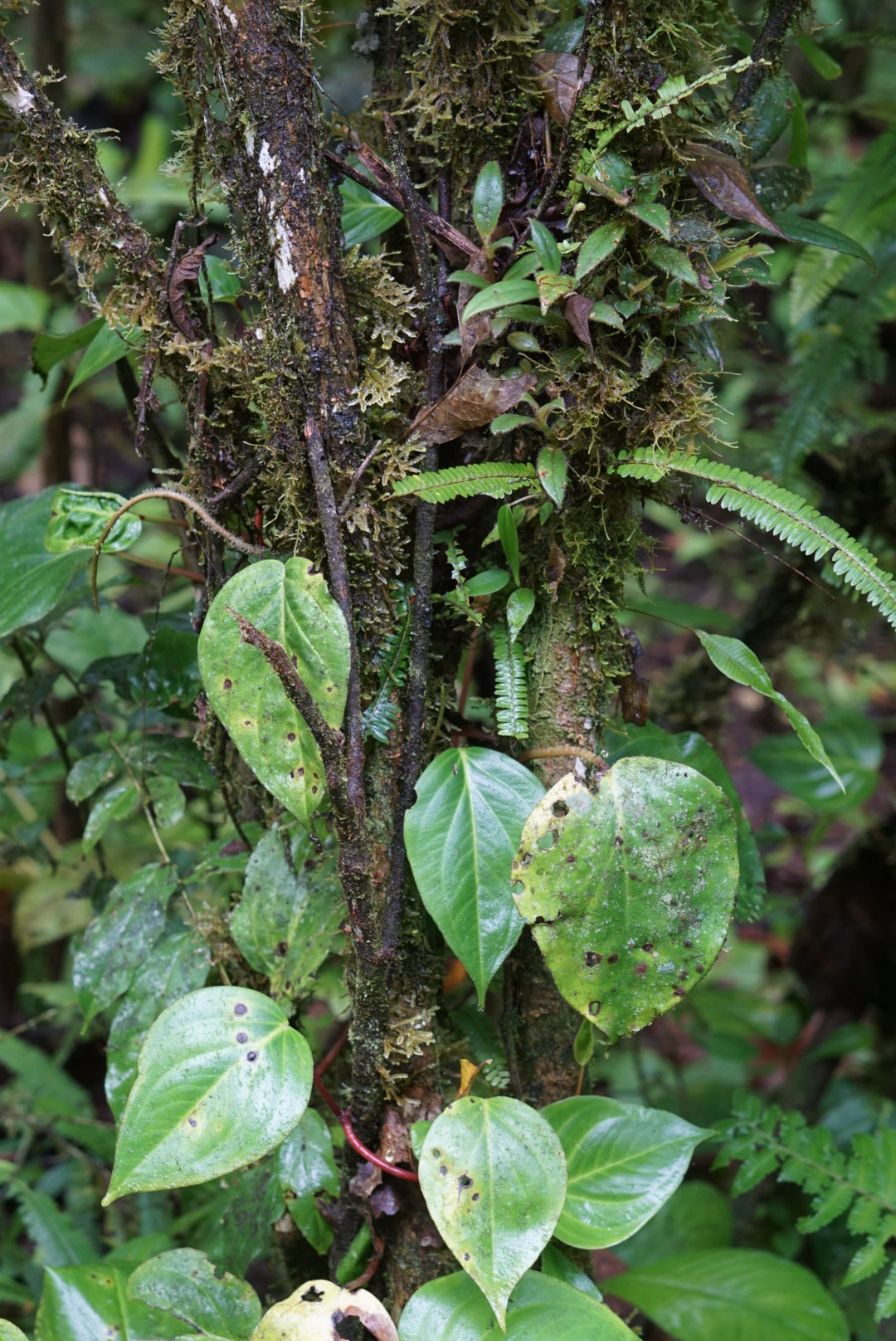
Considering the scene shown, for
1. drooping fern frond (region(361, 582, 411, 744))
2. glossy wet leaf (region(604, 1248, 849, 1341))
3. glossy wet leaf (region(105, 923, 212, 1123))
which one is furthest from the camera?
glossy wet leaf (region(604, 1248, 849, 1341))

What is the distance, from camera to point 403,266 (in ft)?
2.95

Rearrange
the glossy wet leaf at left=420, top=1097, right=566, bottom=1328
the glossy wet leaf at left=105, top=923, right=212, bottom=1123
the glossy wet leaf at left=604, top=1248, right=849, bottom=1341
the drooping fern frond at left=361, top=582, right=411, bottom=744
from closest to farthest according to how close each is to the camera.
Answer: the glossy wet leaf at left=420, top=1097, right=566, bottom=1328 → the drooping fern frond at left=361, top=582, right=411, bottom=744 → the glossy wet leaf at left=105, top=923, right=212, bottom=1123 → the glossy wet leaf at left=604, top=1248, right=849, bottom=1341

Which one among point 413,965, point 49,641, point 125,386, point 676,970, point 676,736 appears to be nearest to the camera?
point 676,970

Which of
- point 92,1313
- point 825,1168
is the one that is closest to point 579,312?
point 92,1313

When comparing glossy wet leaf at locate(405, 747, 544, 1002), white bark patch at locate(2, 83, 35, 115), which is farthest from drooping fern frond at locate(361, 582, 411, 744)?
white bark patch at locate(2, 83, 35, 115)

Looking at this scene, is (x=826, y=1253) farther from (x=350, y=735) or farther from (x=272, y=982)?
(x=350, y=735)

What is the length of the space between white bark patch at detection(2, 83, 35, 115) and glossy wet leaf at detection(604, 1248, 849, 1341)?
145 centimetres

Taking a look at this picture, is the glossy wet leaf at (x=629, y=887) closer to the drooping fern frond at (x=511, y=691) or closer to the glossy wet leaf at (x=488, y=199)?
the drooping fern frond at (x=511, y=691)

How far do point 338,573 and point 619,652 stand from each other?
0.28 meters

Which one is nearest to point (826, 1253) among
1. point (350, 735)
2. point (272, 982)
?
point (272, 982)

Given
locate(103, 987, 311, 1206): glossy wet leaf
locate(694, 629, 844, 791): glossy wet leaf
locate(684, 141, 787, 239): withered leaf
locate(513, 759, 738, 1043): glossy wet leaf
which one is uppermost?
locate(684, 141, 787, 239): withered leaf

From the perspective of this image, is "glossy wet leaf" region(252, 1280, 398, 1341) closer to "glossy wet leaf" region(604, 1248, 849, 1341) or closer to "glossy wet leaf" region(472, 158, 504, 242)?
"glossy wet leaf" region(604, 1248, 849, 1341)

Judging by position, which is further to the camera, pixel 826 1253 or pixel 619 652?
pixel 826 1253

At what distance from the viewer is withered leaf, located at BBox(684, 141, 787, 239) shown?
761 mm
